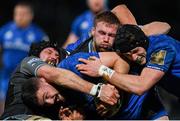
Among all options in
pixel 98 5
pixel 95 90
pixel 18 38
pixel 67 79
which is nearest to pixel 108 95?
pixel 95 90

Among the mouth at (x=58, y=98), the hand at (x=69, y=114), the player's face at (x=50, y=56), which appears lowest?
the hand at (x=69, y=114)

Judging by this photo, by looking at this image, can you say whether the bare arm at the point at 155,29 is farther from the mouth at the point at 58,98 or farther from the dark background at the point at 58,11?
the dark background at the point at 58,11

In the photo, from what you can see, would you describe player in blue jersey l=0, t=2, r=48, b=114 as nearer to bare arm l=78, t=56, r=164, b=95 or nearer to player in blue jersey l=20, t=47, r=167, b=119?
player in blue jersey l=20, t=47, r=167, b=119

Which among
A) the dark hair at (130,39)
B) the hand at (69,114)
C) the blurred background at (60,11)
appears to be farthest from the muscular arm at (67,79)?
the blurred background at (60,11)

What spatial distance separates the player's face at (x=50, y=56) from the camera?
7.13 metres

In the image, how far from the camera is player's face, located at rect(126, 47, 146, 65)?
650 cm

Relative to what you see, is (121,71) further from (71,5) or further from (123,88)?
(71,5)

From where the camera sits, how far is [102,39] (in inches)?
273

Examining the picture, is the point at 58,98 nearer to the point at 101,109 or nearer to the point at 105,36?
the point at 101,109

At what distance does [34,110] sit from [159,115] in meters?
1.14

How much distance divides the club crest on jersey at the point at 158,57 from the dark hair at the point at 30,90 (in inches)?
39.4

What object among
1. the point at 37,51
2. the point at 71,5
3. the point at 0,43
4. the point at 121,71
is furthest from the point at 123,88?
the point at 71,5

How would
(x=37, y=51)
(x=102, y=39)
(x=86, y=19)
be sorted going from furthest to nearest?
1. (x=86, y=19)
2. (x=37, y=51)
3. (x=102, y=39)

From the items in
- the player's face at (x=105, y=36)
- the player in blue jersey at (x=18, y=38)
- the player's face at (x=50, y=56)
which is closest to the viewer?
the player's face at (x=105, y=36)
